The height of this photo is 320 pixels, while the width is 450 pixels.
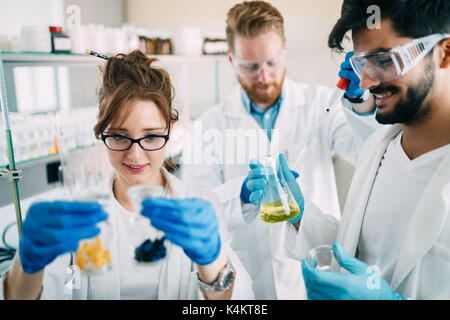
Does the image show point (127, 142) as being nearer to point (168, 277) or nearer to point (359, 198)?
point (168, 277)

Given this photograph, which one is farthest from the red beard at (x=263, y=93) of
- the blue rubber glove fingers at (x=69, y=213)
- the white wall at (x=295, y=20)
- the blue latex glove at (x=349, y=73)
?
the blue rubber glove fingers at (x=69, y=213)

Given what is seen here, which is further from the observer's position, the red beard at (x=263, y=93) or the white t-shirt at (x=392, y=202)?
the red beard at (x=263, y=93)

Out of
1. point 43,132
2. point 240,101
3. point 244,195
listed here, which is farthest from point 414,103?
point 43,132

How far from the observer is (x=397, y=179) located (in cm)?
88

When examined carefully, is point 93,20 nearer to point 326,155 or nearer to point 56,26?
point 56,26

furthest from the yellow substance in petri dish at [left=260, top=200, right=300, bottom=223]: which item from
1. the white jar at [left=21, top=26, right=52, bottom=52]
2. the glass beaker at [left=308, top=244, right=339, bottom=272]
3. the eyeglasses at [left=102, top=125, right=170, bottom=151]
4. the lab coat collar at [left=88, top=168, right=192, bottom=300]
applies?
the white jar at [left=21, top=26, right=52, bottom=52]

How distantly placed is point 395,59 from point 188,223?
0.55 meters

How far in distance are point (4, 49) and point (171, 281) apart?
841 mm

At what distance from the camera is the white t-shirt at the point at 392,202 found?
827mm

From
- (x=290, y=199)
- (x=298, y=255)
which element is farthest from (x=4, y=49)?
(x=298, y=255)

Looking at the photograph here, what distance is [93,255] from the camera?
0.67 meters

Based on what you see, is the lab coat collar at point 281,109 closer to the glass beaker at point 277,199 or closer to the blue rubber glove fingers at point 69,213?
the glass beaker at point 277,199

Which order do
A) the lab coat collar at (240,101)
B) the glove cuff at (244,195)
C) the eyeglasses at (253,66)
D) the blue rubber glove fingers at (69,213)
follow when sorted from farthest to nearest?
the lab coat collar at (240,101), the eyeglasses at (253,66), the glove cuff at (244,195), the blue rubber glove fingers at (69,213)

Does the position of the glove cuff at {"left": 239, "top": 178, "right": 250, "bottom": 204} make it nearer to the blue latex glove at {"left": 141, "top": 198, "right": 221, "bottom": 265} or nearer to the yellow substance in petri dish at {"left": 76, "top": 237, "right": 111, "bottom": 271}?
the blue latex glove at {"left": 141, "top": 198, "right": 221, "bottom": 265}
